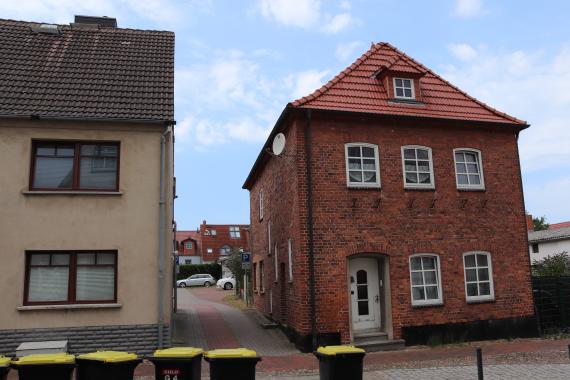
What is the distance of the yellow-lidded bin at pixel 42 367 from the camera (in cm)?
645

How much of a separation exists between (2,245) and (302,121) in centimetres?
809

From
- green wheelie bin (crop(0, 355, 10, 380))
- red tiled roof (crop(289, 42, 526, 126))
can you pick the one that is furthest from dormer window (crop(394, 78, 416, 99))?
green wheelie bin (crop(0, 355, 10, 380))

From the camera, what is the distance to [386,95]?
49.3 feet

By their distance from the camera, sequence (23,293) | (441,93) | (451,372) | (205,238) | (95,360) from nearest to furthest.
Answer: (95,360) → (451,372) → (23,293) → (441,93) → (205,238)

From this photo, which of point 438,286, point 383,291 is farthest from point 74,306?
point 438,286

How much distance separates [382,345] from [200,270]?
42.3 m

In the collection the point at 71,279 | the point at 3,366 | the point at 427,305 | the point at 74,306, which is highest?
the point at 71,279

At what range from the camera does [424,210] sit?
14.3m

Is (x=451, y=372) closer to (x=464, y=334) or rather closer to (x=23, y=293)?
(x=464, y=334)

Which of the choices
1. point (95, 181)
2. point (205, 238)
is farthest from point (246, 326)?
point (205, 238)

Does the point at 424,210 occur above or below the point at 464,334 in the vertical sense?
above

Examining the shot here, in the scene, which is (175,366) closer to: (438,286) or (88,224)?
(88,224)

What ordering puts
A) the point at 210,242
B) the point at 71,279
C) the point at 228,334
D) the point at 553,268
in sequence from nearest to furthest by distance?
the point at 71,279, the point at 228,334, the point at 553,268, the point at 210,242

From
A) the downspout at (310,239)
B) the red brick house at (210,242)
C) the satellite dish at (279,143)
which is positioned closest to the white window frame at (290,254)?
the downspout at (310,239)
